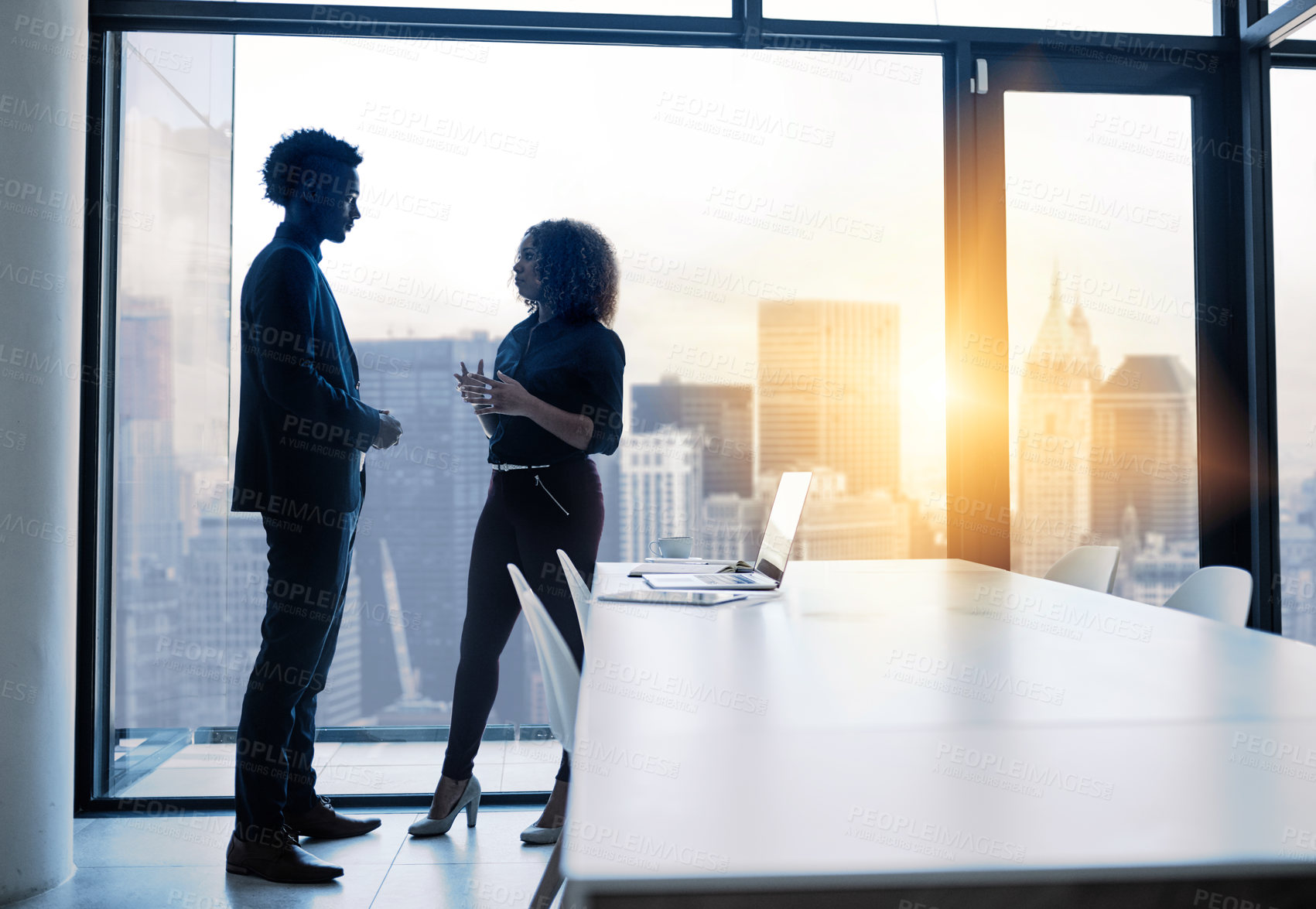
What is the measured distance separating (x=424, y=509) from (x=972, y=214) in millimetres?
2152

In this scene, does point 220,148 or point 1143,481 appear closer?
point 220,148

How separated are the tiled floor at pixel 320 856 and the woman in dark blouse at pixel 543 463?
104 mm

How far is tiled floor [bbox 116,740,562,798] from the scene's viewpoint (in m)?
3.17

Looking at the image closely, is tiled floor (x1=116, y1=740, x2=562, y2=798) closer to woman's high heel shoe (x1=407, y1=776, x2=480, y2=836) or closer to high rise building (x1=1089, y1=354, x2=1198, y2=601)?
woman's high heel shoe (x1=407, y1=776, x2=480, y2=836)

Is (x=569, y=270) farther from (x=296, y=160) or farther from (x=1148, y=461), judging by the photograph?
(x=1148, y=461)

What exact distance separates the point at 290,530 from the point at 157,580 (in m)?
1.02

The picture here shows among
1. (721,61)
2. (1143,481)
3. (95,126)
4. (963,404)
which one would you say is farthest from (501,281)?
(1143,481)

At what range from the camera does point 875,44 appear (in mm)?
3291

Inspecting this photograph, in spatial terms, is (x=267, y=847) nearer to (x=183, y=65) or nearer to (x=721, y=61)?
(x=183, y=65)

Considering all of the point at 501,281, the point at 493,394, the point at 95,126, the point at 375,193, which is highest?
the point at 95,126

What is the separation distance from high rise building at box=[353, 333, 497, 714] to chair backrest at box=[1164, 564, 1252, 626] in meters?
2.03

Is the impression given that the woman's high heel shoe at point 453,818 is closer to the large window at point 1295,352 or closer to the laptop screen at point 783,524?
the laptop screen at point 783,524

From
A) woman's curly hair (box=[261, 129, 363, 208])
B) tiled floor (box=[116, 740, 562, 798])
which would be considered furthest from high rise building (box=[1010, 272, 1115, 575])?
woman's curly hair (box=[261, 129, 363, 208])

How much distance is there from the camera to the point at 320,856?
268cm
